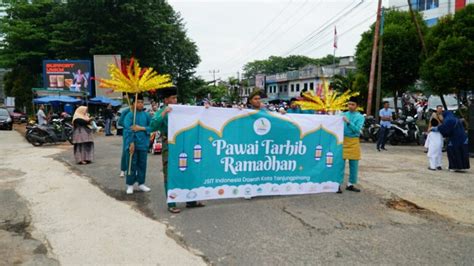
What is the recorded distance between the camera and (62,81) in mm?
29000

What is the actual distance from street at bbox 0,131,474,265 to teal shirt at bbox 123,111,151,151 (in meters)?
0.88

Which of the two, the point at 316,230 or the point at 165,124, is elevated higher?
Answer: the point at 165,124

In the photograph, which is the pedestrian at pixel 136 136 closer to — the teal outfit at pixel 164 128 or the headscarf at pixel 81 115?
the teal outfit at pixel 164 128

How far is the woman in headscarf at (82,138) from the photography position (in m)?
11.1

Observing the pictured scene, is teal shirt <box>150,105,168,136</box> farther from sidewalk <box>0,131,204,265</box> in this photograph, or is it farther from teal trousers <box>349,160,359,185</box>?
teal trousers <box>349,160,359,185</box>

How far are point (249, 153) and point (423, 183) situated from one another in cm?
417

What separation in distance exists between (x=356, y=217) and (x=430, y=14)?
45.6m

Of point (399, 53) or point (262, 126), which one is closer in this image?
point (262, 126)

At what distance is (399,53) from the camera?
2038cm

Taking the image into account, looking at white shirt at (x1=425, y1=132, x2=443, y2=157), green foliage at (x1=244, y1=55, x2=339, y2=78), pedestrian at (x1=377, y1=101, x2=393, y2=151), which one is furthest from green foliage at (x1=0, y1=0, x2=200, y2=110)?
green foliage at (x1=244, y1=55, x2=339, y2=78)

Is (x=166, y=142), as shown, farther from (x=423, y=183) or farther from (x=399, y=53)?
(x=399, y=53)

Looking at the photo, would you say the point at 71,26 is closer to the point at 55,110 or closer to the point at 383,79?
the point at 55,110

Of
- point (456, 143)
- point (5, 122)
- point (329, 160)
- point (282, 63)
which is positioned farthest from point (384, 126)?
point (282, 63)

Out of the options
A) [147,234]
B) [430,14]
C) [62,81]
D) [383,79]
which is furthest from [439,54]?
[430,14]
